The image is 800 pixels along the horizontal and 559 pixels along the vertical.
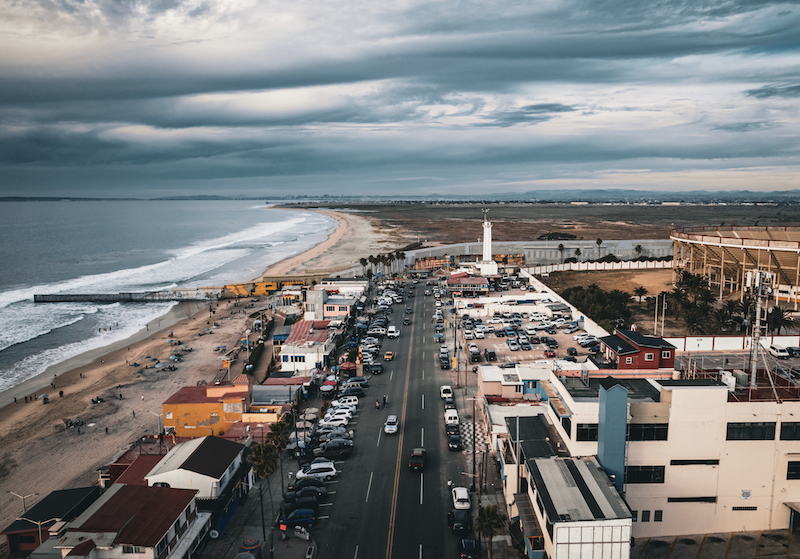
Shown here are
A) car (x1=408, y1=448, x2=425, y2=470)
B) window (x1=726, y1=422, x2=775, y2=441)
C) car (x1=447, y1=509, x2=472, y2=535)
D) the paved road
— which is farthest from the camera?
car (x1=408, y1=448, x2=425, y2=470)

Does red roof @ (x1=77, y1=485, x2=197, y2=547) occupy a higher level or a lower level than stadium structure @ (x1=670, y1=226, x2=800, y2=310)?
lower

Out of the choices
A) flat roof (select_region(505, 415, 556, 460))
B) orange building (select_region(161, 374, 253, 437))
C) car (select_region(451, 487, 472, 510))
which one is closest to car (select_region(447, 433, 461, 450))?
flat roof (select_region(505, 415, 556, 460))

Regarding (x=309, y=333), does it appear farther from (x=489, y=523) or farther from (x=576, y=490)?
(x=576, y=490)

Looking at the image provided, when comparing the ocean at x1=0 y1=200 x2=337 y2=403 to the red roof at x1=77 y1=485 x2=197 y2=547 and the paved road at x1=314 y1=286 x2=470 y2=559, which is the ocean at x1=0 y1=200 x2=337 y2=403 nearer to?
the red roof at x1=77 y1=485 x2=197 y2=547

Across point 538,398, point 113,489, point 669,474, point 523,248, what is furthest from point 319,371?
point 523,248

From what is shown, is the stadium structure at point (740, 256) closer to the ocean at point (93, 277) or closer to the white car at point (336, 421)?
the white car at point (336, 421)
